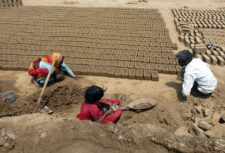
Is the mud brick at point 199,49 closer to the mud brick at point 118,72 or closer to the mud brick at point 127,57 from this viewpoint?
the mud brick at point 127,57

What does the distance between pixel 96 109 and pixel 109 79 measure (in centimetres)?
204

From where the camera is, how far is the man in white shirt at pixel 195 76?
4238 millimetres

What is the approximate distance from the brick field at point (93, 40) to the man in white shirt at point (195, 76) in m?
1.21

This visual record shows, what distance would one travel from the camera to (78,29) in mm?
8031

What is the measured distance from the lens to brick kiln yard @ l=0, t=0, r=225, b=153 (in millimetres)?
2926

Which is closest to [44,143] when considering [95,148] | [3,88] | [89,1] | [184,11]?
[95,148]

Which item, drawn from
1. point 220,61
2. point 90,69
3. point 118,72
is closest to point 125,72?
point 118,72

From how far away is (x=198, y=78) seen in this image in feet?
14.4

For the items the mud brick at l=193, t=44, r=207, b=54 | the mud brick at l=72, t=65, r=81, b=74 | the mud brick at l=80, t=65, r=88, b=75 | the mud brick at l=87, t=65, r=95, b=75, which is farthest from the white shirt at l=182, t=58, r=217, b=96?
the mud brick at l=72, t=65, r=81, b=74

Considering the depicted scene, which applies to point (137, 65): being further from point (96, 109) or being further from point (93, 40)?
point (96, 109)

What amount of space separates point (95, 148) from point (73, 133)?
0.43 metres

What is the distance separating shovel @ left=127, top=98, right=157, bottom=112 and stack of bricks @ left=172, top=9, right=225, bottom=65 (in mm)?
2860

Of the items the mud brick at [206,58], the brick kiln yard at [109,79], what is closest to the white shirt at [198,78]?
the brick kiln yard at [109,79]

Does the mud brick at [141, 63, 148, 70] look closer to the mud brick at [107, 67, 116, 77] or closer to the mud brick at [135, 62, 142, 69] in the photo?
the mud brick at [135, 62, 142, 69]
